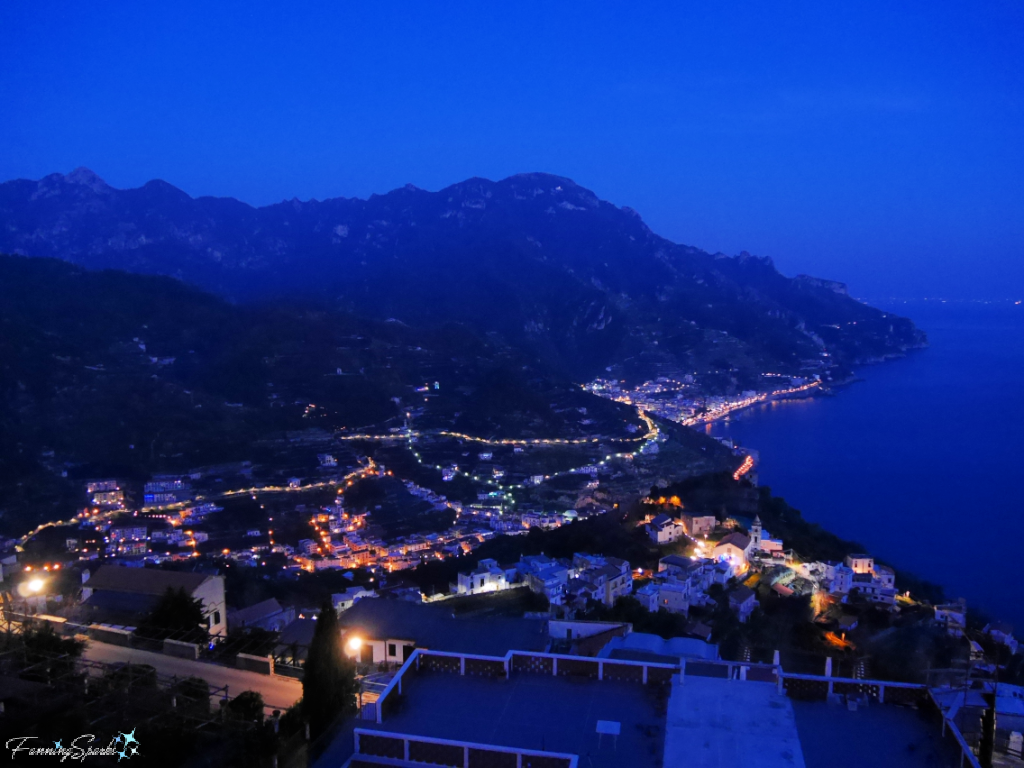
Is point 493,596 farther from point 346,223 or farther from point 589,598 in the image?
point 346,223

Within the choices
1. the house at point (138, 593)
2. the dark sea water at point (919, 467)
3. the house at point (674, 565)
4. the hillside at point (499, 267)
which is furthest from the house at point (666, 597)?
the hillside at point (499, 267)

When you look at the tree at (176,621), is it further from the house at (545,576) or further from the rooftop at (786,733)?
the rooftop at (786,733)

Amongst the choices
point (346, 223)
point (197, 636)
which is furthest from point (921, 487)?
point (346, 223)

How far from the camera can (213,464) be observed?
17047 millimetres

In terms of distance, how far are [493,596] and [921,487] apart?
18803 millimetres

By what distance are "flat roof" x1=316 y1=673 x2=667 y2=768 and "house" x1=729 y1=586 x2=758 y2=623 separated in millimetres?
6502

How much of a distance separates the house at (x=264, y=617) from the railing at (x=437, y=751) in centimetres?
540

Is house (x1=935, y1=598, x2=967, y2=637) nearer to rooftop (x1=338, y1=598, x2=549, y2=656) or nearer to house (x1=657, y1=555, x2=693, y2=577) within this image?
house (x1=657, y1=555, x2=693, y2=577)

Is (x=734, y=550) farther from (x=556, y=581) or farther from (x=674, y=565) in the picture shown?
(x=556, y=581)

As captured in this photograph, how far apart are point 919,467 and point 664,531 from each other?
55.1 feet

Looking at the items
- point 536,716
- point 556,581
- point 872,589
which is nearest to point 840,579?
point 872,589

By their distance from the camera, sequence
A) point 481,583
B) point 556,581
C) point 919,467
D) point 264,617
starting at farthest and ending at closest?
point 919,467, point 481,583, point 556,581, point 264,617

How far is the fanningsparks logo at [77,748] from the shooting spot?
3.29 m

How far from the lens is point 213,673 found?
556cm
